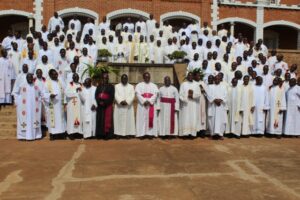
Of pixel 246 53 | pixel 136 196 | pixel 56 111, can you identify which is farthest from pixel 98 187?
pixel 246 53

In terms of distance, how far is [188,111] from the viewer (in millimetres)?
11531

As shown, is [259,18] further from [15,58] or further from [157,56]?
[15,58]

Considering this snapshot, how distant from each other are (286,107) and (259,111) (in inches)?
30.4

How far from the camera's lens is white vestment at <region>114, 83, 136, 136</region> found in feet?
37.4

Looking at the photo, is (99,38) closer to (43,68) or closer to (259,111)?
(43,68)

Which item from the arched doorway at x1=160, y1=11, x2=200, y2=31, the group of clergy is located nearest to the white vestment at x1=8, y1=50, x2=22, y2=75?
the group of clergy

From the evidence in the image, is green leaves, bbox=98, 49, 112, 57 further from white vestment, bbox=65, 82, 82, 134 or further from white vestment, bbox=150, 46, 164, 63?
white vestment, bbox=65, 82, 82, 134

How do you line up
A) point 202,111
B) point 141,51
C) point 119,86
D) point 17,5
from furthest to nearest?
1. point 17,5
2. point 141,51
3. point 202,111
4. point 119,86

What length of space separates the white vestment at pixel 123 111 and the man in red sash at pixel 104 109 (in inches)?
7.0

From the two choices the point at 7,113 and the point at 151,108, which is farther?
the point at 7,113

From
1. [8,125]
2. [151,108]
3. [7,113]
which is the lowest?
[8,125]

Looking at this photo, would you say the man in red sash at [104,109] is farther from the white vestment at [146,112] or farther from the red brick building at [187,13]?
the red brick building at [187,13]

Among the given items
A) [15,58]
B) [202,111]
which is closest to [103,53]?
[15,58]

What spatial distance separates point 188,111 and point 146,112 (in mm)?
1056
